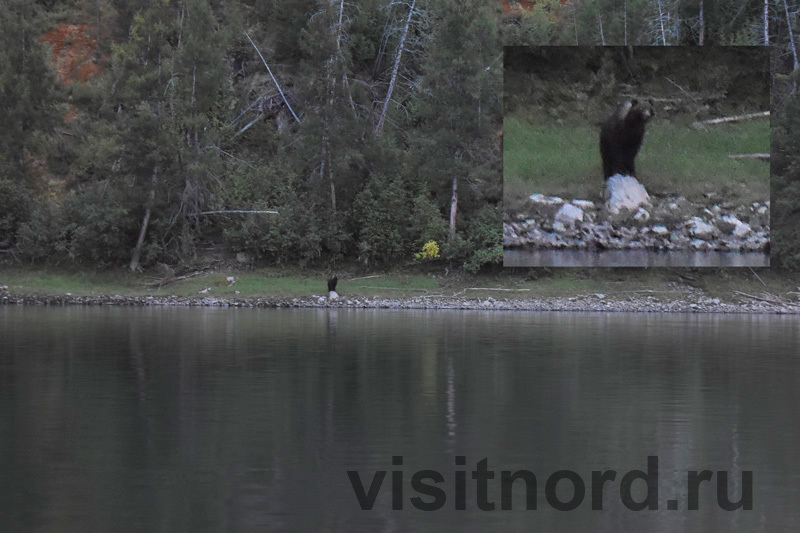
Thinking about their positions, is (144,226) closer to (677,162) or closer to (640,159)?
(640,159)

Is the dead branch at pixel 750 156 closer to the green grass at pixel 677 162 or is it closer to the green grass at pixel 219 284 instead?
the green grass at pixel 677 162

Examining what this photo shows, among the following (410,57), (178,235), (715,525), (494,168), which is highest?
(410,57)

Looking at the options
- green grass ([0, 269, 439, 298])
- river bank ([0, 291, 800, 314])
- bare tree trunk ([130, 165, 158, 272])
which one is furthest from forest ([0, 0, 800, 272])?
river bank ([0, 291, 800, 314])

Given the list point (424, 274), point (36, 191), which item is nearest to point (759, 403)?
point (424, 274)

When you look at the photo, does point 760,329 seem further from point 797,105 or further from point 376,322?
point 797,105

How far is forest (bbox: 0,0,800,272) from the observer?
4150 cm

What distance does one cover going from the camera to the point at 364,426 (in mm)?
11227

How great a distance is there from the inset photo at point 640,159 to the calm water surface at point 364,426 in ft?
42.0

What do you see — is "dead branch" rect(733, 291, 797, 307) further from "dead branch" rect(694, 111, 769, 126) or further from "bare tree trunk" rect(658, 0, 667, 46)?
"bare tree trunk" rect(658, 0, 667, 46)

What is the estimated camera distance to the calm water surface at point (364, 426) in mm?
7617

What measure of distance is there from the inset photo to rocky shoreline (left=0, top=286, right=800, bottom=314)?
2.14 m

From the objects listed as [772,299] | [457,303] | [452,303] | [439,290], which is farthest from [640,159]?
[439,290]

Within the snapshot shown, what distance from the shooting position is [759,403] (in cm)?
1322

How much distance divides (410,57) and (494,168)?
13.9 m
